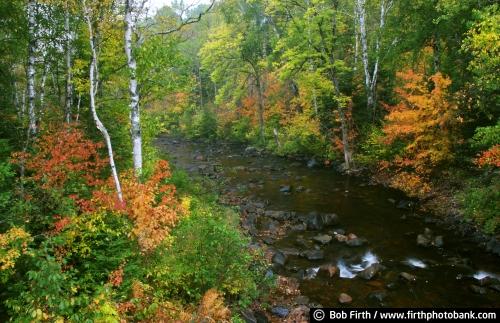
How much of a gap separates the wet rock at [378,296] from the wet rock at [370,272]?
98 centimetres

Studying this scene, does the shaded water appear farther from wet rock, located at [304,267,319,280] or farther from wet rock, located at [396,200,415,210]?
wet rock, located at [396,200,415,210]

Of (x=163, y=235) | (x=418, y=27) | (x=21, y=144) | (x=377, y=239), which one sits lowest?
(x=377, y=239)

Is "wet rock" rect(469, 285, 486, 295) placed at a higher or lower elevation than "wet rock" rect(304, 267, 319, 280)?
lower

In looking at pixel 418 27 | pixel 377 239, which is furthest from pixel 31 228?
pixel 418 27

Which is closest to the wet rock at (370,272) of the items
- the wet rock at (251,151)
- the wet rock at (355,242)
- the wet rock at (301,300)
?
the wet rock at (355,242)

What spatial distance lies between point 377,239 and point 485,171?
6567 millimetres

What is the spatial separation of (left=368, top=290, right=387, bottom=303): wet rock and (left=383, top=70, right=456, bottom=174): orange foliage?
414 inches

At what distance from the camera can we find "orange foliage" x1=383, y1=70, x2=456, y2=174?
18344 mm

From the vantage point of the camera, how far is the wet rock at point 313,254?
14.0m

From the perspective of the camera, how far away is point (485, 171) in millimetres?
17375

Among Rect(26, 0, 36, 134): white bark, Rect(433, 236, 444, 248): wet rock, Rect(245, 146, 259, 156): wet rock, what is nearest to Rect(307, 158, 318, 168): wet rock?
Rect(245, 146, 259, 156): wet rock

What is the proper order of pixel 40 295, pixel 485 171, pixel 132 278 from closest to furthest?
1. pixel 40 295
2. pixel 132 278
3. pixel 485 171

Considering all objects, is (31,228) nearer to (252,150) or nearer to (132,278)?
(132,278)

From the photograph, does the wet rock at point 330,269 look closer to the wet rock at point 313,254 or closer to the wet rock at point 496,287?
the wet rock at point 313,254
